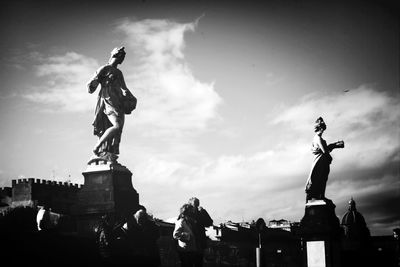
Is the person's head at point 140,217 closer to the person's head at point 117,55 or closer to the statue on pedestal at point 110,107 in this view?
the statue on pedestal at point 110,107

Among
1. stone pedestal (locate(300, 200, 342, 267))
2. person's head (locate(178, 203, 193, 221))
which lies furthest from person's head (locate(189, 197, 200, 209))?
stone pedestal (locate(300, 200, 342, 267))

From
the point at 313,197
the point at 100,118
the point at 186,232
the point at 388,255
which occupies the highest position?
the point at 100,118

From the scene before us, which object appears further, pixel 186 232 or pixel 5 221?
pixel 5 221

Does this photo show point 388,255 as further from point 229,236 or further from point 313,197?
point 229,236

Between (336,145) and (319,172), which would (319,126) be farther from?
(319,172)

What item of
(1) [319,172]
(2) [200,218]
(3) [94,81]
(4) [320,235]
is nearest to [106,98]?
(3) [94,81]

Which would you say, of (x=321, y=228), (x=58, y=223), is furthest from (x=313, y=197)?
(x=58, y=223)

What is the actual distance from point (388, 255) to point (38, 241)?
12.8 metres

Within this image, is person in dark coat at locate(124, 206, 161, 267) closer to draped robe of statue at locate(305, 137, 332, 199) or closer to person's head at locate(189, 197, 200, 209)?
person's head at locate(189, 197, 200, 209)

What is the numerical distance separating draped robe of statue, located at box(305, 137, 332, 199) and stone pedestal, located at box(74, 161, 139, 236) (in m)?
5.26

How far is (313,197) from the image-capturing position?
1401cm

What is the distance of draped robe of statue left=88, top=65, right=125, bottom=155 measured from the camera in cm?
1380

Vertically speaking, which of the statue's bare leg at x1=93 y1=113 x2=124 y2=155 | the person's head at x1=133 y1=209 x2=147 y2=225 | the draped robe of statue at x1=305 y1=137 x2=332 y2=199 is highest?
the statue's bare leg at x1=93 y1=113 x2=124 y2=155

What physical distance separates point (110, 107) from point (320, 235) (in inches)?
287
